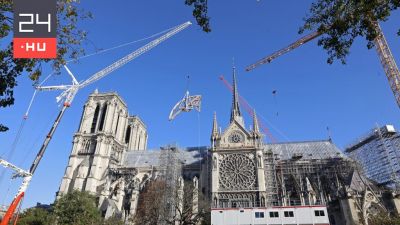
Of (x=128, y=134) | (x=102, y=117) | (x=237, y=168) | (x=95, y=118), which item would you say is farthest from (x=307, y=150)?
(x=95, y=118)

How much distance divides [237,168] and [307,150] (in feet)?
66.9

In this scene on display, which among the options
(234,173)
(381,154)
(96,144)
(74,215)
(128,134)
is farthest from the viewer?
(128,134)

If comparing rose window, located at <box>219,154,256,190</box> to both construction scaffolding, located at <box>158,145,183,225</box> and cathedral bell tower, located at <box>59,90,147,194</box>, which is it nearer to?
construction scaffolding, located at <box>158,145,183,225</box>

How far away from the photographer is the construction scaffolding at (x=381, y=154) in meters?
70.9

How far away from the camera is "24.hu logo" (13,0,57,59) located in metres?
12.4

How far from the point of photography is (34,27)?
1289 cm

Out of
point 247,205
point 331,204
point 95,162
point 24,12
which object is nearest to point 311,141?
point 331,204

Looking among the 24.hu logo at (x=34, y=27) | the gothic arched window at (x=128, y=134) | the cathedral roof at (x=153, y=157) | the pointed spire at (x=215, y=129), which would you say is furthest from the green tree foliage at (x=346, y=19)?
the gothic arched window at (x=128, y=134)

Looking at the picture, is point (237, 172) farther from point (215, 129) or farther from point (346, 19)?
point (346, 19)

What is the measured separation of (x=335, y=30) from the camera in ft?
42.2

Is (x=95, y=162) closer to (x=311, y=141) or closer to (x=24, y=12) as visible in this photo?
(x=311, y=141)

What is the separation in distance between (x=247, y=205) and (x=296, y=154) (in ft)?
58.2

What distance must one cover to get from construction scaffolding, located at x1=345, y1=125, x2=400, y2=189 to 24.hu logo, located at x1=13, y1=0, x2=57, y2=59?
71219mm

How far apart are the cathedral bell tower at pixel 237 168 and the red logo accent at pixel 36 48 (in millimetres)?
44551
